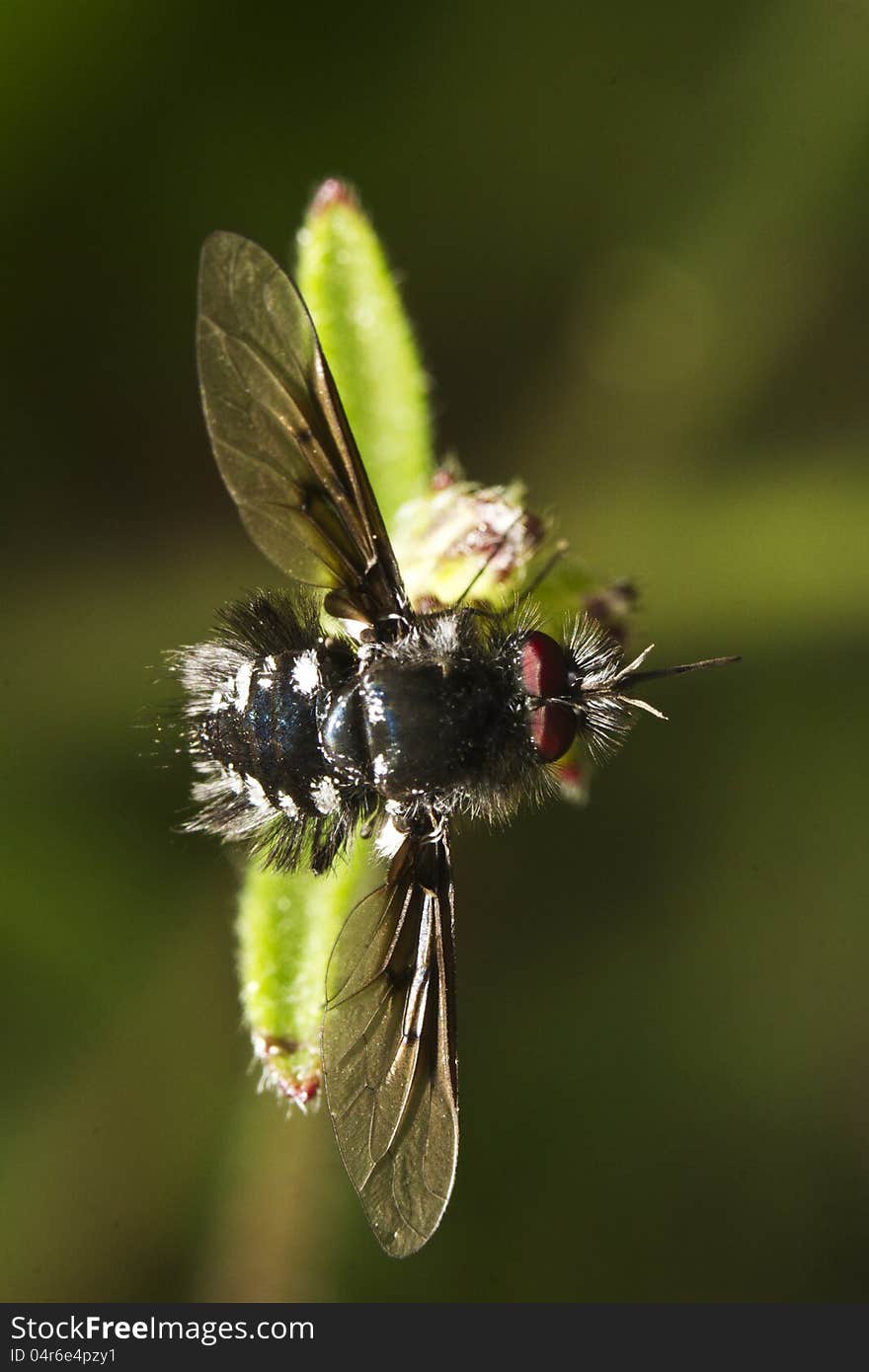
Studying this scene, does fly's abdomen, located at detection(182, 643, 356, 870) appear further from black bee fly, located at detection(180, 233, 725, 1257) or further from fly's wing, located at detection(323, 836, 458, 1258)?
fly's wing, located at detection(323, 836, 458, 1258)

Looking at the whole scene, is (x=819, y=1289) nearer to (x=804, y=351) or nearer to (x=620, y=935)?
(x=620, y=935)

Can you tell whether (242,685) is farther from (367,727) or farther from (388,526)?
(388,526)

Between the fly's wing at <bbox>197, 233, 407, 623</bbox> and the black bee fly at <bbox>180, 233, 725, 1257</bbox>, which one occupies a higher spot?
the fly's wing at <bbox>197, 233, 407, 623</bbox>

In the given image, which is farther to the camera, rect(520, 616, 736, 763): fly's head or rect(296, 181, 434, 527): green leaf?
rect(296, 181, 434, 527): green leaf

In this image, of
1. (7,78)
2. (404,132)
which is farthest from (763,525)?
(7,78)

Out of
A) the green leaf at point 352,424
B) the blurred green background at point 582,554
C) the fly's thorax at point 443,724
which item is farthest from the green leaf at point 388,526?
the blurred green background at point 582,554

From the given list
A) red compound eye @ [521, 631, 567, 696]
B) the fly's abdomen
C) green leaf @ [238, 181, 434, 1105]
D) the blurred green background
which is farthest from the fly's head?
the blurred green background

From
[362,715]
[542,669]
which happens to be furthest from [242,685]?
[542,669]
